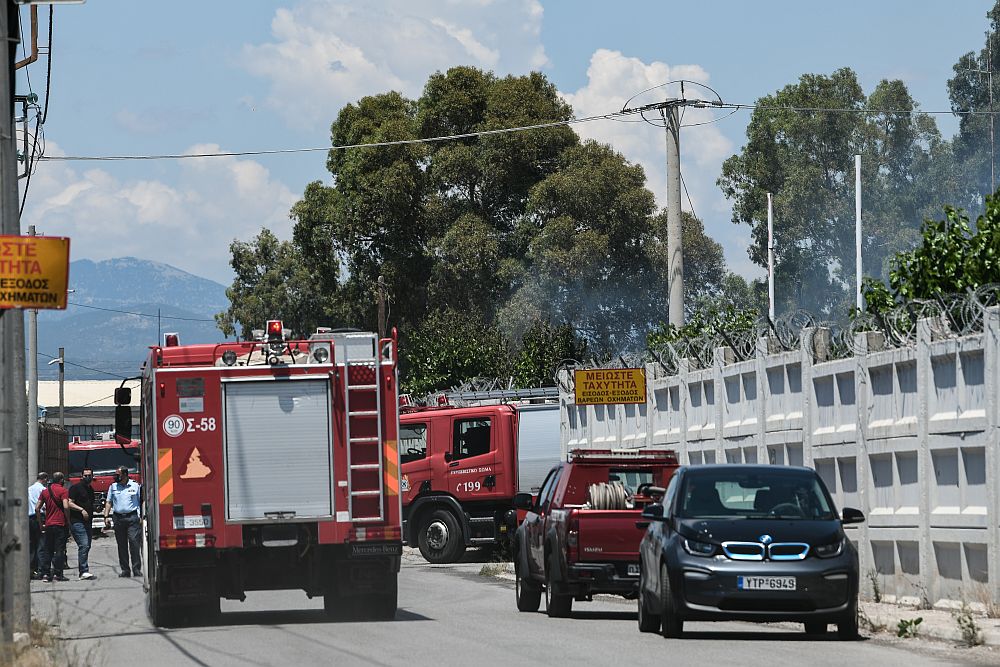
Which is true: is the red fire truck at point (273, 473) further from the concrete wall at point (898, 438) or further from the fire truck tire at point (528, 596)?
the concrete wall at point (898, 438)

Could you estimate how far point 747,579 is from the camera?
14.7 meters

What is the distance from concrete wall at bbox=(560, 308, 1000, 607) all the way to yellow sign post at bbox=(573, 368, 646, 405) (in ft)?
10.1

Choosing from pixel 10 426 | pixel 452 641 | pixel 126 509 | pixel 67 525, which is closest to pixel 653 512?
pixel 452 641

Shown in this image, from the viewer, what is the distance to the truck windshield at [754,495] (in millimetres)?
15602

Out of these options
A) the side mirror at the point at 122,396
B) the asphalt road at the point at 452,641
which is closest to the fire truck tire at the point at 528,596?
the asphalt road at the point at 452,641

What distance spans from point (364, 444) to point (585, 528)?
8.55ft

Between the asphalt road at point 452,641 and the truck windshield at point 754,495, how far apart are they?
1116 mm

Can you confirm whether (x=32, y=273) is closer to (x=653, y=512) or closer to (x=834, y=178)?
(x=653, y=512)

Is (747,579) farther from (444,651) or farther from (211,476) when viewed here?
(211,476)

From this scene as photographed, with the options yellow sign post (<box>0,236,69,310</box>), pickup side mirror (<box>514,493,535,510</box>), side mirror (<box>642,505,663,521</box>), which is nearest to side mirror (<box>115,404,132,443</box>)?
pickup side mirror (<box>514,493,535,510</box>)

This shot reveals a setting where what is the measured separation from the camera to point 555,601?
61.8 ft

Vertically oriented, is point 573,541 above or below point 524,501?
below

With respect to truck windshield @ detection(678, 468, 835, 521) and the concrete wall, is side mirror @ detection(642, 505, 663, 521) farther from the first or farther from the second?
the concrete wall

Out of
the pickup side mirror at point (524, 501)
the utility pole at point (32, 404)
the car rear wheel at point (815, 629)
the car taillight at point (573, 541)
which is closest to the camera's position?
the car rear wheel at point (815, 629)
